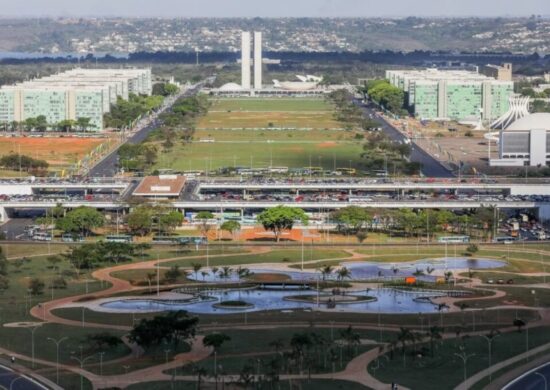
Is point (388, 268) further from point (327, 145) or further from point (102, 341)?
point (327, 145)

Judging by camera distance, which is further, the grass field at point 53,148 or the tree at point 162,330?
the grass field at point 53,148

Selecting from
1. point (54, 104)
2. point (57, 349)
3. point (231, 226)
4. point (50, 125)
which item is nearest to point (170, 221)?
point (231, 226)

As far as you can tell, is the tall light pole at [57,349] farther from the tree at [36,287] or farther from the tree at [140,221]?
the tree at [140,221]

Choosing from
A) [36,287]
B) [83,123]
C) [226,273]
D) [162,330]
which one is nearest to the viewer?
[162,330]

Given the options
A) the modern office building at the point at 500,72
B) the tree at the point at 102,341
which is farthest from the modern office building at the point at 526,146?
the modern office building at the point at 500,72

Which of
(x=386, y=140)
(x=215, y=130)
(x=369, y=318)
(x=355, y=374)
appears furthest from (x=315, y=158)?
(x=355, y=374)

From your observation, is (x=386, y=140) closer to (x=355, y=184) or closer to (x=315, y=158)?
(x=315, y=158)

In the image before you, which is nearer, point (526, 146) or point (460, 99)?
point (526, 146)

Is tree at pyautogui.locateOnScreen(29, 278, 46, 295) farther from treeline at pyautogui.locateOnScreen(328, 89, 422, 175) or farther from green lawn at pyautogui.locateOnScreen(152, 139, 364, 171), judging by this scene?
treeline at pyautogui.locateOnScreen(328, 89, 422, 175)
